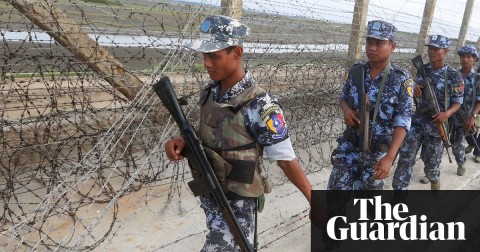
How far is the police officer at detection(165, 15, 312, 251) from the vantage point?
197 cm

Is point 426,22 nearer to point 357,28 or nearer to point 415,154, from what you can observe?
point 357,28

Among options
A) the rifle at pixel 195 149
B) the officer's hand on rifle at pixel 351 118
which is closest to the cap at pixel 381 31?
the officer's hand on rifle at pixel 351 118

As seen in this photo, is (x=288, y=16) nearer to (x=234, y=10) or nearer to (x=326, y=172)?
(x=234, y=10)

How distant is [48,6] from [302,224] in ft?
8.28

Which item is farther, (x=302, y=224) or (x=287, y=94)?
(x=287, y=94)

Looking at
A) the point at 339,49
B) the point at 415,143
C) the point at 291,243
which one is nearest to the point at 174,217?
the point at 291,243

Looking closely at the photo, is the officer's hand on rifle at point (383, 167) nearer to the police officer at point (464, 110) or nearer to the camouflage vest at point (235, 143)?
the camouflage vest at point (235, 143)

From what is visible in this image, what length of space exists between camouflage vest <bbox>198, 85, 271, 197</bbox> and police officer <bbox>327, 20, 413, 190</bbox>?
1.19 metres

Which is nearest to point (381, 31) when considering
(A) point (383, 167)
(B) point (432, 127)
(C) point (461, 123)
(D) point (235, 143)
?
(A) point (383, 167)

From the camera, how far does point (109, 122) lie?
346 cm

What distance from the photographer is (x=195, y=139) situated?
200cm

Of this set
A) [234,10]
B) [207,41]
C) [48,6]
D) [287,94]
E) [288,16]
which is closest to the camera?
[207,41]

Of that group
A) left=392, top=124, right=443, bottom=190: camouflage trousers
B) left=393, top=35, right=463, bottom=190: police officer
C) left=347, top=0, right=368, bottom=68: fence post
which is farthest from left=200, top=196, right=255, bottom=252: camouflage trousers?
left=347, top=0, right=368, bottom=68: fence post

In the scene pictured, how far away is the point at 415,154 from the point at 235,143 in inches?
108
